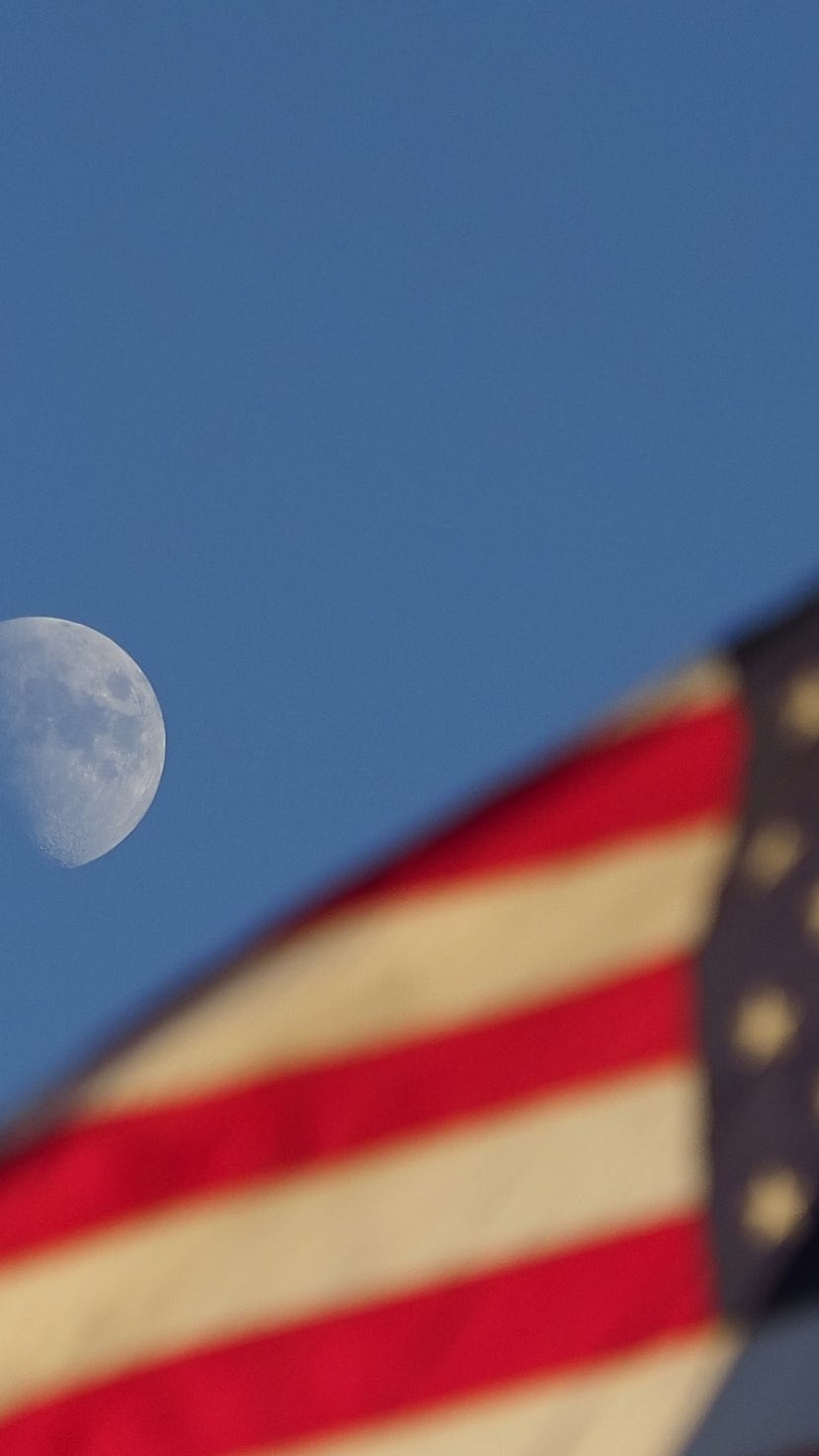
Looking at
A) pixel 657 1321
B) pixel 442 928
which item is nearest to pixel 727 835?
pixel 442 928

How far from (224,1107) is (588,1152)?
65 cm

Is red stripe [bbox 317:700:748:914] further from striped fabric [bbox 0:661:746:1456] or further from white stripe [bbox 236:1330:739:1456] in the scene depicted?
white stripe [bbox 236:1330:739:1456]

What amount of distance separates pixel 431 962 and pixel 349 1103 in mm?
289

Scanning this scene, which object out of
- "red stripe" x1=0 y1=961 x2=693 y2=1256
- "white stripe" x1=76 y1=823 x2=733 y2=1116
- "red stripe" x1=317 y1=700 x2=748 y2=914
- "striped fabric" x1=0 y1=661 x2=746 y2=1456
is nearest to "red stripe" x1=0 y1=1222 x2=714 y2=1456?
"striped fabric" x1=0 y1=661 x2=746 y2=1456

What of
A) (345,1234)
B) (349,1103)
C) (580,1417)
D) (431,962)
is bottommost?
(580,1417)

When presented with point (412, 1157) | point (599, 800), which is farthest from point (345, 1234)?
point (599, 800)

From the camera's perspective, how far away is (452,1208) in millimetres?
4879

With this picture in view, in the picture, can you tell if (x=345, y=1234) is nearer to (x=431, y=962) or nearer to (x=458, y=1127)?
(x=458, y=1127)

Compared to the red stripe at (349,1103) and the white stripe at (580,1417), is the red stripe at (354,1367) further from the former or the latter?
the red stripe at (349,1103)

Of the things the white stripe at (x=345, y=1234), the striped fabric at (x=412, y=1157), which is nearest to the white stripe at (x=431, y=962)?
the striped fabric at (x=412, y=1157)

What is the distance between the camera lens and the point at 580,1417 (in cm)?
464

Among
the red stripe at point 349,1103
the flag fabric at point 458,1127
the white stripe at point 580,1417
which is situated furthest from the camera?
the red stripe at point 349,1103

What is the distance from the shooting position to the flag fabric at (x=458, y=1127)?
4.73m

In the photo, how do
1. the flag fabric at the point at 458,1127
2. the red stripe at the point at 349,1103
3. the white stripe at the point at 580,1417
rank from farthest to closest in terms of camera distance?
the red stripe at the point at 349,1103, the flag fabric at the point at 458,1127, the white stripe at the point at 580,1417
